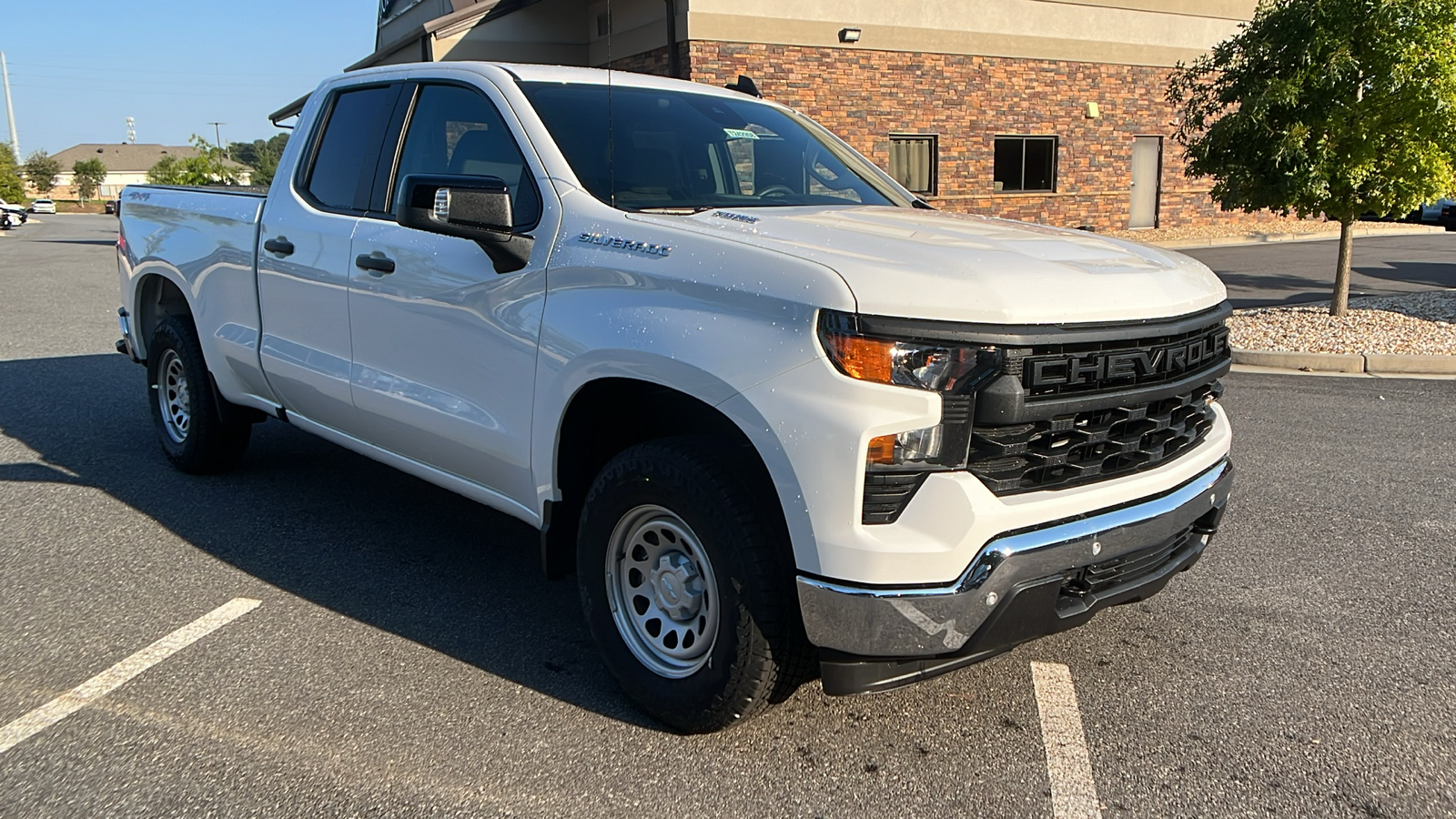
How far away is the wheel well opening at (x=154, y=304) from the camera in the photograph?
611 cm

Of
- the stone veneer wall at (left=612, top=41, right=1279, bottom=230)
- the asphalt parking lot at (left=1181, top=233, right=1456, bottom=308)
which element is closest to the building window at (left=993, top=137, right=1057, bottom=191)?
the stone veneer wall at (left=612, top=41, right=1279, bottom=230)

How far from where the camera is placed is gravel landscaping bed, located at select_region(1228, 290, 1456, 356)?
31.9 ft

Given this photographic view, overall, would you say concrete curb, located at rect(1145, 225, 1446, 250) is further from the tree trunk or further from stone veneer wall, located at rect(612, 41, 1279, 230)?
the tree trunk

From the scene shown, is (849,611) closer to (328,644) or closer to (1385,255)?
(328,644)

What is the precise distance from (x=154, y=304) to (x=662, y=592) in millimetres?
4461

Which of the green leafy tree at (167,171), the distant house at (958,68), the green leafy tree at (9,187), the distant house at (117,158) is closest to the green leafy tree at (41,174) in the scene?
the distant house at (117,158)

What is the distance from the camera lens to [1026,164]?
2375 centimetres

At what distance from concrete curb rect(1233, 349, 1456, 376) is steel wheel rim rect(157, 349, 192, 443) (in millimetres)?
8172

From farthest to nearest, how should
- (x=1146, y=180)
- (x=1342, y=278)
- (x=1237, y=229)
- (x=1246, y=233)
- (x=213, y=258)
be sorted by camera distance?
(x=1146, y=180), (x=1237, y=229), (x=1246, y=233), (x=1342, y=278), (x=213, y=258)

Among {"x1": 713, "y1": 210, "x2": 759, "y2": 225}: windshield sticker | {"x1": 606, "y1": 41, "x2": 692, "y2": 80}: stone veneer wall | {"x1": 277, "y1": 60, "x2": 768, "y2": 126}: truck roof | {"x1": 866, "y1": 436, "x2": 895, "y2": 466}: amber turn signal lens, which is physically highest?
A: {"x1": 606, "y1": 41, "x2": 692, "y2": 80}: stone veneer wall

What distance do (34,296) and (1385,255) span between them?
70.9ft

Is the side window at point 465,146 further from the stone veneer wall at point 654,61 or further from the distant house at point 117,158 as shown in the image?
the distant house at point 117,158

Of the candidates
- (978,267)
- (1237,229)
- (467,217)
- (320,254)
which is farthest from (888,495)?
(1237,229)

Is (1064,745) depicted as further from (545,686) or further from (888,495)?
(545,686)
